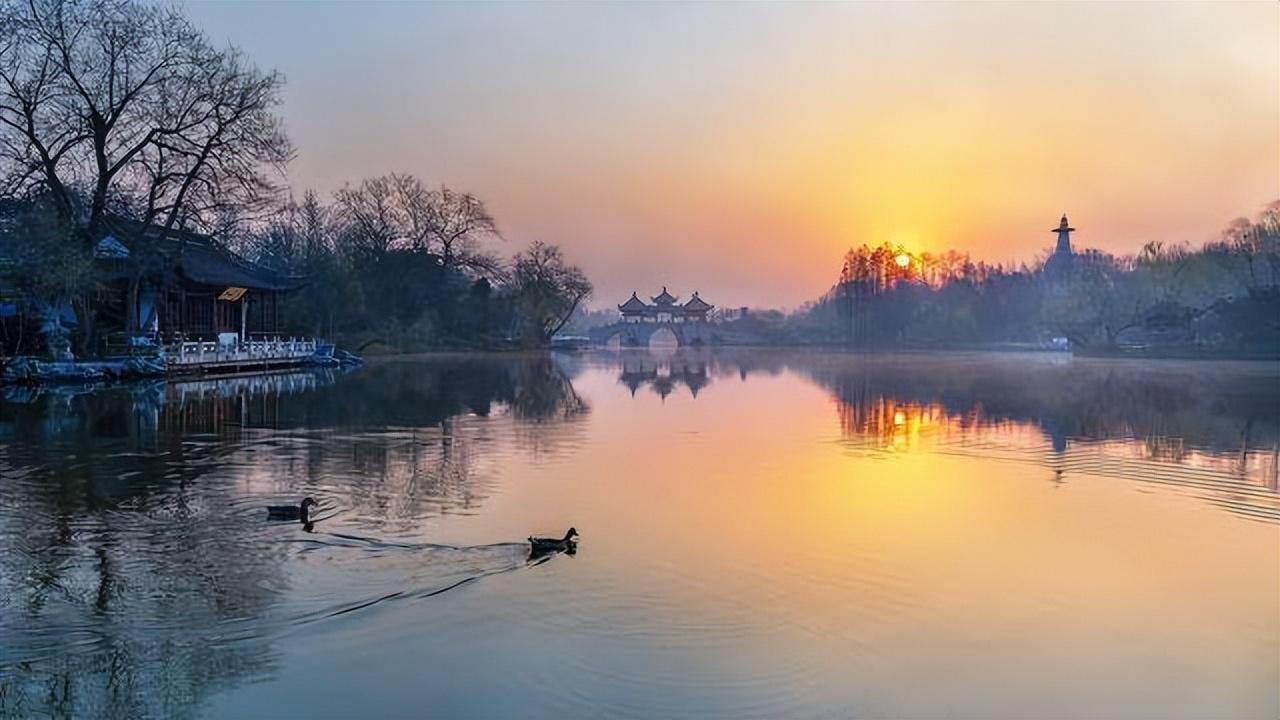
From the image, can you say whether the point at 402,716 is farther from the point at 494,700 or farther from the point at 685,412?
the point at 685,412

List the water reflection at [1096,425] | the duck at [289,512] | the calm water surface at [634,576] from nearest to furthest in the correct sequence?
the calm water surface at [634,576]
the duck at [289,512]
the water reflection at [1096,425]

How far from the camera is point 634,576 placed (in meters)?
7.39

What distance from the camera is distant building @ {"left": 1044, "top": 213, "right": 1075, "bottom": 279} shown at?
10000cm

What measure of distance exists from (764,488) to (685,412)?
423 inches

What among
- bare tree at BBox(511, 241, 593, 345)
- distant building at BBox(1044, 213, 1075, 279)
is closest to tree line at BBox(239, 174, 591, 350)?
bare tree at BBox(511, 241, 593, 345)

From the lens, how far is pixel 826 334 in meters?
102

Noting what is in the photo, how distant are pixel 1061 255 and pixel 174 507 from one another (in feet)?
345

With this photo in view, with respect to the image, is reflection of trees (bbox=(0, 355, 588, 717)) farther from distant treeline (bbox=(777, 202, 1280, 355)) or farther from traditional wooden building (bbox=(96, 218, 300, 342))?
distant treeline (bbox=(777, 202, 1280, 355))

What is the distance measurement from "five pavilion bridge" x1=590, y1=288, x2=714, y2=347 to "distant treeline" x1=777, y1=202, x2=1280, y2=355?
9487 mm

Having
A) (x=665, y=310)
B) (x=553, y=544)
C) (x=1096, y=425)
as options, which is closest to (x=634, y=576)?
(x=553, y=544)

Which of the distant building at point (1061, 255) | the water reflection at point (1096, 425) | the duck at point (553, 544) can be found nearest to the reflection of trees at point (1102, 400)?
the water reflection at point (1096, 425)

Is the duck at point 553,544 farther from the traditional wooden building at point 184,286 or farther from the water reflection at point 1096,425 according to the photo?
the traditional wooden building at point 184,286

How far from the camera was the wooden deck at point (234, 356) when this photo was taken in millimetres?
30016

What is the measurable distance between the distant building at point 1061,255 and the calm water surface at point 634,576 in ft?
297
